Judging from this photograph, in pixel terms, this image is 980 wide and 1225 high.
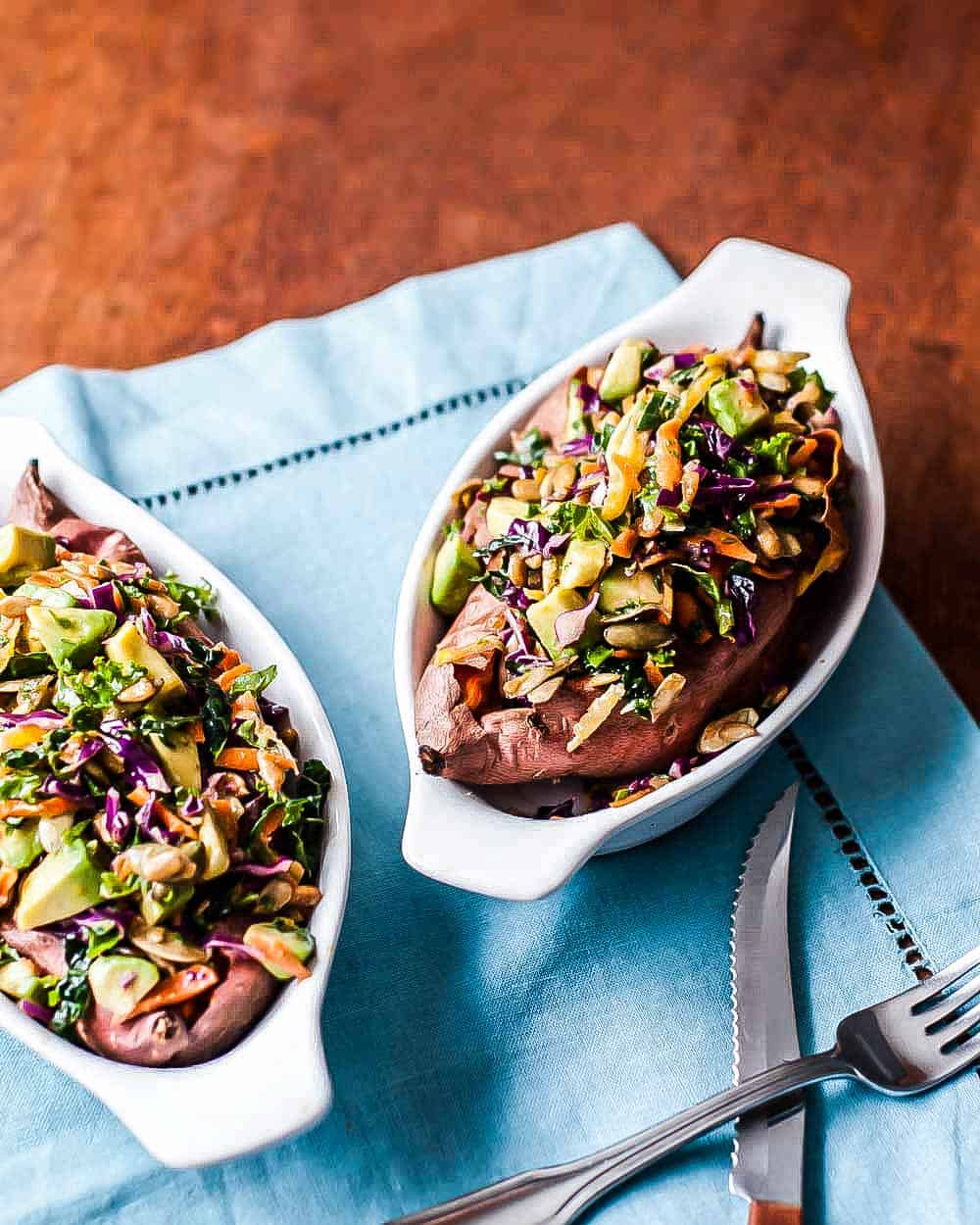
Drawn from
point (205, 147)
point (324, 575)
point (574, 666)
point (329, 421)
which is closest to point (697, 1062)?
point (574, 666)

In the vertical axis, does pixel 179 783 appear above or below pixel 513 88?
below

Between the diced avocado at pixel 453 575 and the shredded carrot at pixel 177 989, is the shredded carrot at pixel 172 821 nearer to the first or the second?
the shredded carrot at pixel 177 989

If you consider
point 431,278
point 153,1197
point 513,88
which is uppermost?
point 513,88

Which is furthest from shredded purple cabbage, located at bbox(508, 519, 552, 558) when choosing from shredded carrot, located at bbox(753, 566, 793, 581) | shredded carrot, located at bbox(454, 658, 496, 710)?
shredded carrot, located at bbox(753, 566, 793, 581)

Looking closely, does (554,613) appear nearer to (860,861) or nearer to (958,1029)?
(860,861)

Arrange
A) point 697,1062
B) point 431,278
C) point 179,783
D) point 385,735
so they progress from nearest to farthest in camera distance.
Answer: point 179,783 → point 697,1062 → point 385,735 → point 431,278

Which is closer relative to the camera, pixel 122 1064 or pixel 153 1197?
pixel 122 1064

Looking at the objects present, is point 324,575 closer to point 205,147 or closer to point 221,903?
point 221,903

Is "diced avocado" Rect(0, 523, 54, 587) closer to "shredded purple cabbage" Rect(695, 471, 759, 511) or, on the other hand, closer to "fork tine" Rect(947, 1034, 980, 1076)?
"shredded purple cabbage" Rect(695, 471, 759, 511)
